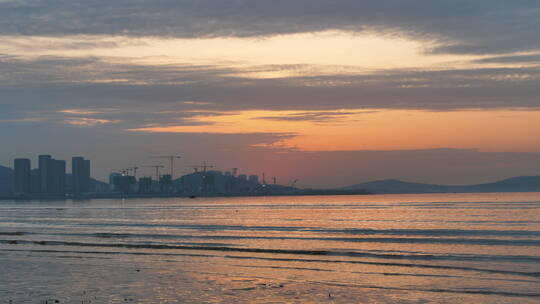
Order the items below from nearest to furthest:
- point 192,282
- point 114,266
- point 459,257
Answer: point 192,282
point 114,266
point 459,257

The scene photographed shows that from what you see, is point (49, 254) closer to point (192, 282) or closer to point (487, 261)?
point (192, 282)

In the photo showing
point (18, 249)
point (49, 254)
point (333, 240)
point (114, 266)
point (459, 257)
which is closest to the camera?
point (114, 266)

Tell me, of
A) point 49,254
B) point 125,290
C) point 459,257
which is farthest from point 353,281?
point 49,254

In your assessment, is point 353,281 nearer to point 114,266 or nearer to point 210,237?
point 114,266

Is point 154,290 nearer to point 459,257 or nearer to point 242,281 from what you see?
point 242,281

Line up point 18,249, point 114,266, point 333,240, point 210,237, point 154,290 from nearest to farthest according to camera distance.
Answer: point 154,290 → point 114,266 → point 18,249 → point 333,240 → point 210,237

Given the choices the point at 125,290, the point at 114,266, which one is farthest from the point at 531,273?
the point at 114,266

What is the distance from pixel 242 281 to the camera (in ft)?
122

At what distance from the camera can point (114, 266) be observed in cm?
4516

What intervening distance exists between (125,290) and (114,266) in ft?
37.2

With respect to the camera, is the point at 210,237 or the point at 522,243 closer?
the point at 522,243

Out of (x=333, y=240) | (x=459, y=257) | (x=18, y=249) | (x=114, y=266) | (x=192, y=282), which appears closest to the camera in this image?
(x=192, y=282)

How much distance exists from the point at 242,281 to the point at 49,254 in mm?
24233

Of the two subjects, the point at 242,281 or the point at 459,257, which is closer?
the point at 242,281
